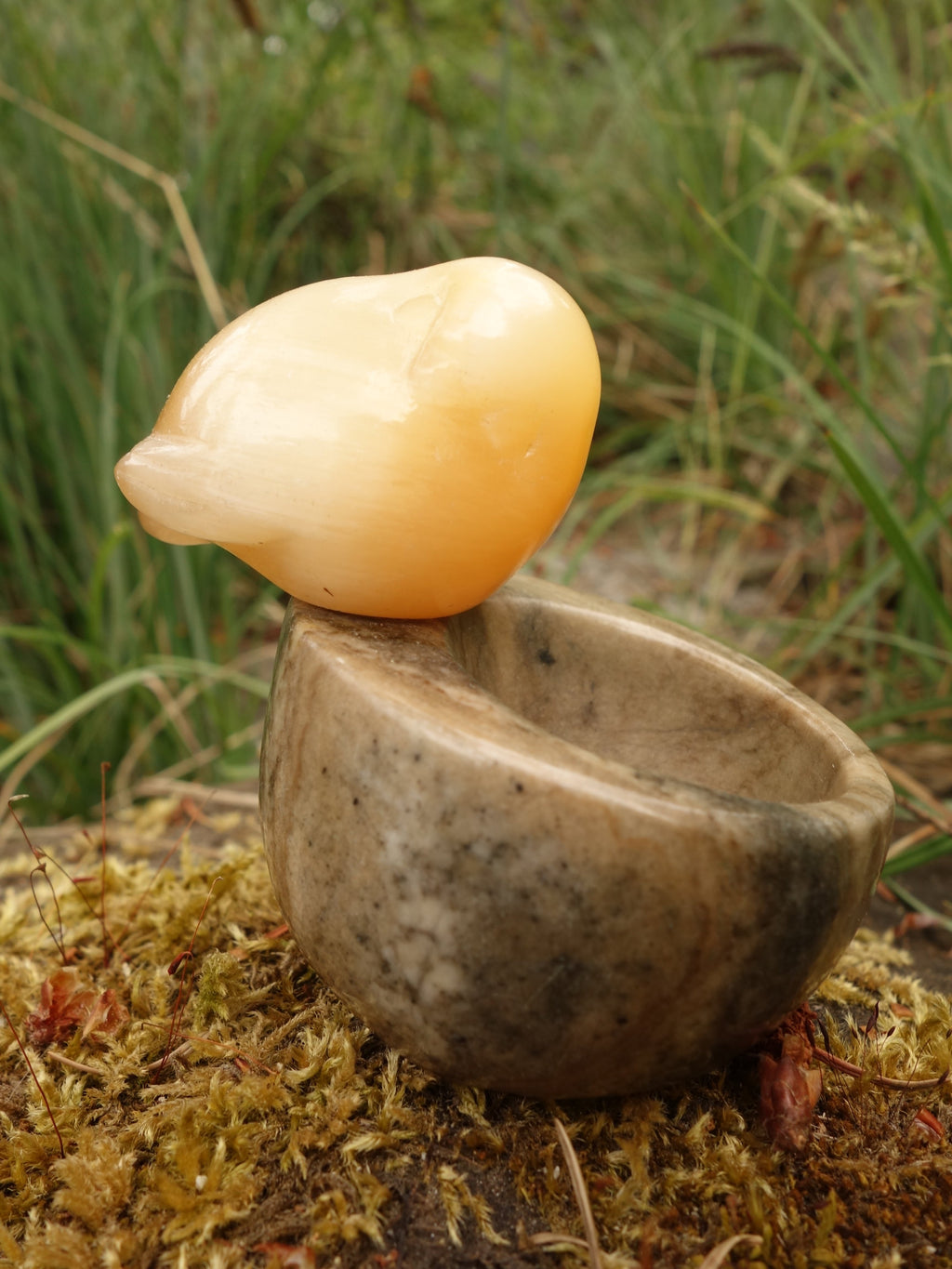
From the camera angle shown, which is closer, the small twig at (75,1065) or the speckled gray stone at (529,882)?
the speckled gray stone at (529,882)

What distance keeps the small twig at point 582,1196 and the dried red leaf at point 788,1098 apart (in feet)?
0.51

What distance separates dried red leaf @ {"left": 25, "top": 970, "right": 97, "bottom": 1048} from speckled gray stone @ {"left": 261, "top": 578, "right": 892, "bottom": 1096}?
27 centimetres

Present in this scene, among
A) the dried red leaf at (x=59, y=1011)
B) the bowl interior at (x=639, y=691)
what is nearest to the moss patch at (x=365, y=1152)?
the dried red leaf at (x=59, y=1011)

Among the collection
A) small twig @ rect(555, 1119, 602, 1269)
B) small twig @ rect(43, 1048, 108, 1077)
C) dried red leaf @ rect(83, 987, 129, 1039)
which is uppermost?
small twig @ rect(555, 1119, 602, 1269)

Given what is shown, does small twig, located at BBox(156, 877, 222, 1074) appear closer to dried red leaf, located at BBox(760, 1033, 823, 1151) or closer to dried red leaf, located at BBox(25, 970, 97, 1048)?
dried red leaf, located at BBox(25, 970, 97, 1048)

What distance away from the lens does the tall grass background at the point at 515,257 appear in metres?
1.70

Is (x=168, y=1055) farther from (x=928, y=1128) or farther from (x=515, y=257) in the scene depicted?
Answer: (x=515, y=257)

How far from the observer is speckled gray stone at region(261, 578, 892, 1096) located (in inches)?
24.6

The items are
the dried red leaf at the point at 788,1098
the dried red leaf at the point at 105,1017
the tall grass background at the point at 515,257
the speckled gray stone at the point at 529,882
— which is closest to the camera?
the speckled gray stone at the point at 529,882

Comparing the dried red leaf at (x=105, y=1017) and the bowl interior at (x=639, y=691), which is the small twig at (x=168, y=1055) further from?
the bowl interior at (x=639, y=691)

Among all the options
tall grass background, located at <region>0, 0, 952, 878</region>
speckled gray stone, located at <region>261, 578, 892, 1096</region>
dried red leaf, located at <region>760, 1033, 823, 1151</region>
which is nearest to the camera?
speckled gray stone, located at <region>261, 578, 892, 1096</region>

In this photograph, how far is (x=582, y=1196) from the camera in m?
0.67

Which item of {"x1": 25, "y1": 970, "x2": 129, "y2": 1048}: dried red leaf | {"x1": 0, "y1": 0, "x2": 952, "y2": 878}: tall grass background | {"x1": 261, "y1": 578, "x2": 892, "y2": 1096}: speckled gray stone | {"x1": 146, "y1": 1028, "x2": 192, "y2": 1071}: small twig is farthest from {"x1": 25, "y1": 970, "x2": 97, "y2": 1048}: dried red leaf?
{"x1": 0, "y1": 0, "x2": 952, "y2": 878}: tall grass background

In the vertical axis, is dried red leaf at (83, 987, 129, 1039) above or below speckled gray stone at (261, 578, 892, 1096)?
below
